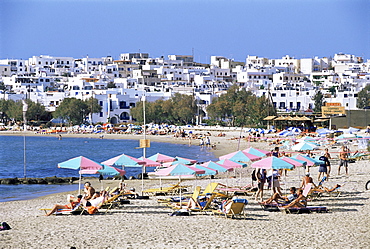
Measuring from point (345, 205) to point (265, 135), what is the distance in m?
41.0

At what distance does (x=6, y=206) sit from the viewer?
18.2 metres

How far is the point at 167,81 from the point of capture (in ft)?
395

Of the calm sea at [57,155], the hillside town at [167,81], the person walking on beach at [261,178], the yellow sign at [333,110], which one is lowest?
the calm sea at [57,155]

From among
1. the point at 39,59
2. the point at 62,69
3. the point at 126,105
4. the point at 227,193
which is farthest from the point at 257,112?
the point at 39,59

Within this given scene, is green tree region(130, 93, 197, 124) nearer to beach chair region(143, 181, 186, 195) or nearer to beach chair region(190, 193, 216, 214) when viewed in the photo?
beach chair region(143, 181, 186, 195)

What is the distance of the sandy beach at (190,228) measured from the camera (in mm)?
11305

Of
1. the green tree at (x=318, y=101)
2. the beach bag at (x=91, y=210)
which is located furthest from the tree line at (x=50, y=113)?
the beach bag at (x=91, y=210)

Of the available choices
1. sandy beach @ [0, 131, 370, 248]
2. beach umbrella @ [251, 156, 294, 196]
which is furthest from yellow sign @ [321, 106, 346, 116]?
beach umbrella @ [251, 156, 294, 196]

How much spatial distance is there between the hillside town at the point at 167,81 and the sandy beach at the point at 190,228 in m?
45.0

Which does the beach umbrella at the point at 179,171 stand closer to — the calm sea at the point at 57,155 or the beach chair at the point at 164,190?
the beach chair at the point at 164,190

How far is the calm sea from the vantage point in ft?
79.3

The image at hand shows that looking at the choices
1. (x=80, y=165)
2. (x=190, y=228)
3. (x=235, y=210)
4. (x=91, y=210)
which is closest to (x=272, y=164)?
(x=235, y=210)

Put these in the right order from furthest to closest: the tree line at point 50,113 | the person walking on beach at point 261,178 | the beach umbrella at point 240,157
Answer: the tree line at point 50,113
the beach umbrella at point 240,157
the person walking on beach at point 261,178

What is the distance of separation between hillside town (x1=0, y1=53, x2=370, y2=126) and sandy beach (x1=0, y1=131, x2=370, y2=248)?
4505cm
